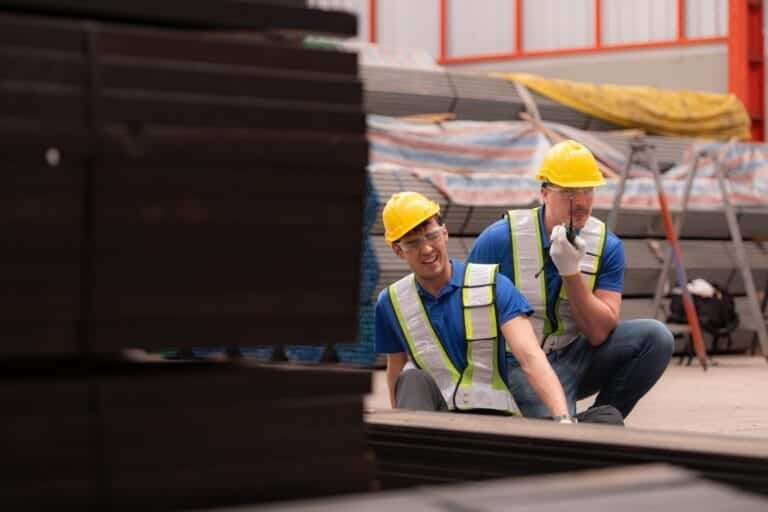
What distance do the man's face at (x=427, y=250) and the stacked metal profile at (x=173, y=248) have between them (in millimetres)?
2636

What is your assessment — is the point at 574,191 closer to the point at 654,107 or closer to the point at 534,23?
the point at 654,107

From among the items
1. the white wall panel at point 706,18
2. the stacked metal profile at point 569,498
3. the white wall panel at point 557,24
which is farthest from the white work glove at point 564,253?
the white wall panel at point 557,24

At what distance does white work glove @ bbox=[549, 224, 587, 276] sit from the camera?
16.8 ft

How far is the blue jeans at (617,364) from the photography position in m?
5.34

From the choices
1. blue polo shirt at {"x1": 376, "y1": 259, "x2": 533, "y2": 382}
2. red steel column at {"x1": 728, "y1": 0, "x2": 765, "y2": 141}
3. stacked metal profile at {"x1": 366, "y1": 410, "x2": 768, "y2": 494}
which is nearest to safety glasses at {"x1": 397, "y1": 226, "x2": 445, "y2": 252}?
blue polo shirt at {"x1": 376, "y1": 259, "x2": 533, "y2": 382}

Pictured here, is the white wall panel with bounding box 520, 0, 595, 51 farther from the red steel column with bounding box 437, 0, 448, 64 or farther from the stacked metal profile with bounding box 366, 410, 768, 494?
the stacked metal profile with bounding box 366, 410, 768, 494

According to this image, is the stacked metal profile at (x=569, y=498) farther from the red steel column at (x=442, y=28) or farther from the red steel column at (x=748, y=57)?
the red steel column at (x=442, y=28)

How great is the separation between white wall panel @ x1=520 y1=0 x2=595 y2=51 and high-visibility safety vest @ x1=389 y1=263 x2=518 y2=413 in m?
14.2

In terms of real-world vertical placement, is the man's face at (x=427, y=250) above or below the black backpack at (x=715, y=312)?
above

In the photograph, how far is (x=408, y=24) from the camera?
19953 mm

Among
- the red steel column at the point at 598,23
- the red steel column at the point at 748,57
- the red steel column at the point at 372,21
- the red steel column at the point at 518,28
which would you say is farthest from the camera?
the red steel column at the point at 372,21

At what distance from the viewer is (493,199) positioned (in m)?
11.5

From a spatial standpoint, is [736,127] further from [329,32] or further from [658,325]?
[329,32]

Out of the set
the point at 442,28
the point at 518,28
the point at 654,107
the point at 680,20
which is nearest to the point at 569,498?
the point at 654,107
